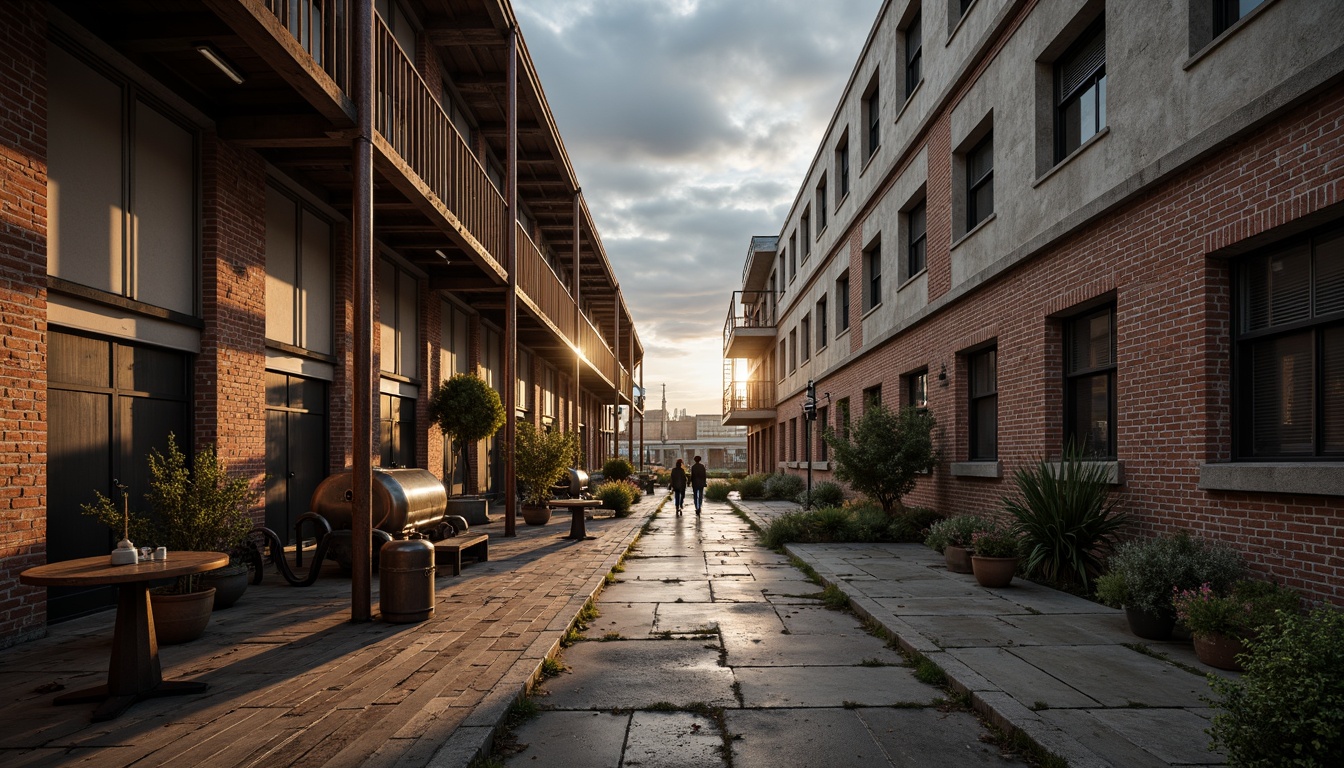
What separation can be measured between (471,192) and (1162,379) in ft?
31.6

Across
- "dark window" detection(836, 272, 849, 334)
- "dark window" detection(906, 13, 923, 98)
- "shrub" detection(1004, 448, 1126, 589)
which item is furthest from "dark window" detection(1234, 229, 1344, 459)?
"dark window" detection(836, 272, 849, 334)

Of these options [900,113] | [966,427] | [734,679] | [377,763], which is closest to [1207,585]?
[734,679]

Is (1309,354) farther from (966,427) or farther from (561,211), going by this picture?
(561,211)

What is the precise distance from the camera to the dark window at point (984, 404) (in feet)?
39.7

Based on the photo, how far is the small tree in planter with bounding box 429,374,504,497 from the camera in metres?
15.0

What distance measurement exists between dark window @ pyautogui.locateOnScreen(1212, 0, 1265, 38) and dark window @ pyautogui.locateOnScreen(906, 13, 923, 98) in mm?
8534

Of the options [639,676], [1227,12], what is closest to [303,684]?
[639,676]

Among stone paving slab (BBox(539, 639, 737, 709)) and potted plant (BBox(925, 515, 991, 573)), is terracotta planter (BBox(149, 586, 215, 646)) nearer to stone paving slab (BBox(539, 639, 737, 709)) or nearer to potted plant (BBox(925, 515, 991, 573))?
stone paving slab (BBox(539, 639, 737, 709))

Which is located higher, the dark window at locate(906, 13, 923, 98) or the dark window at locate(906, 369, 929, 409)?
the dark window at locate(906, 13, 923, 98)

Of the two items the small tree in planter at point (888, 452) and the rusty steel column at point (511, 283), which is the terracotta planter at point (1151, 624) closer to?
the small tree in planter at point (888, 452)

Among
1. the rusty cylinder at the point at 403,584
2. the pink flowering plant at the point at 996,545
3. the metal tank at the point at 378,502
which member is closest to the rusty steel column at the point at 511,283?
the metal tank at the point at 378,502

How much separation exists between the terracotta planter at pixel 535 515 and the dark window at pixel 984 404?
27.8 ft

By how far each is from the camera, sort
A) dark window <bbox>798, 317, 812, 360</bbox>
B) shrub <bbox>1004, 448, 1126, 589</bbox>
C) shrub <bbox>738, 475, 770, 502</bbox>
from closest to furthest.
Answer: shrub <bbox>1004, 448, 1126, 589</bbox>, dark window <bbox>798, 317, 812, 360</bbox>, shrub <bbox>738, 475, 770, 502</bbox>

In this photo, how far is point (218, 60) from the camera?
6.90 metres
